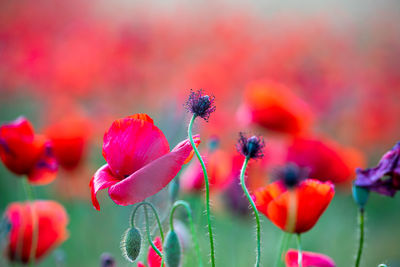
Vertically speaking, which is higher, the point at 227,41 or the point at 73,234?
the point at 227,41

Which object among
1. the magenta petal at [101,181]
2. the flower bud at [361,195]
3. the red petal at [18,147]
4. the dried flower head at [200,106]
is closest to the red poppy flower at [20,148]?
the red petal at [18,147]

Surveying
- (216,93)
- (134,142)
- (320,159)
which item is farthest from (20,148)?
(216,93)

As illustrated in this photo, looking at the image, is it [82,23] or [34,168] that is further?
[82,23]

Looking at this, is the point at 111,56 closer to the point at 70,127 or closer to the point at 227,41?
the point at 227,41

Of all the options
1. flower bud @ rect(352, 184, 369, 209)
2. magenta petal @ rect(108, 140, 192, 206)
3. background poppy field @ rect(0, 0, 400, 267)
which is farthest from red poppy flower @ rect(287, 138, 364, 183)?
magenta petal @ rect(108, 140, 192, 206)

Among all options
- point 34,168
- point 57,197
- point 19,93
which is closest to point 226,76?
point 57,197

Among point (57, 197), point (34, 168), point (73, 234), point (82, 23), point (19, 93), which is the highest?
point (82, 23)

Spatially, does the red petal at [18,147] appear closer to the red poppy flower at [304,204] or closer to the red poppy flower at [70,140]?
the red poppy flower at [70,140]
